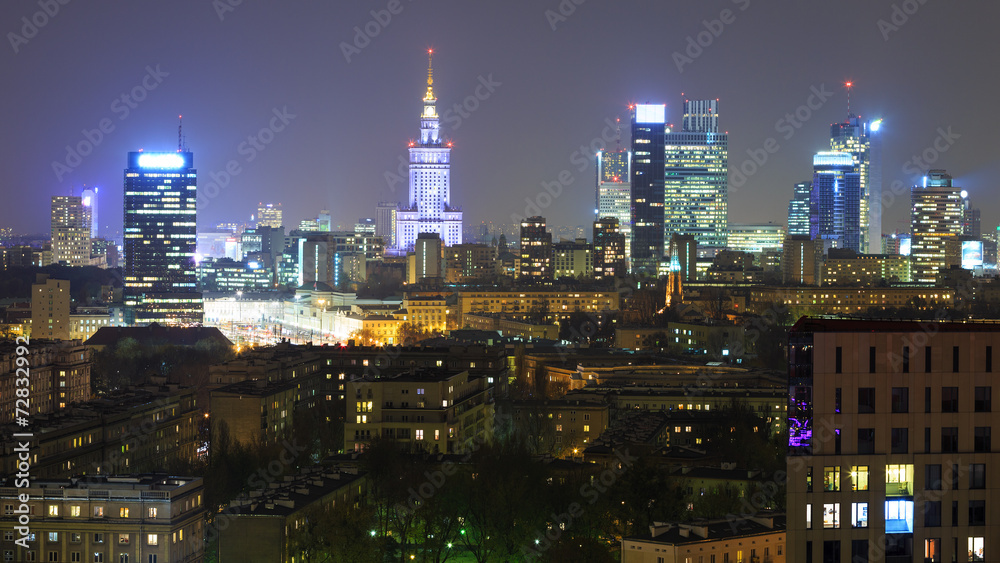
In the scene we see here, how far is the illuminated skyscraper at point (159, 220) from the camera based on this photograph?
92625mm

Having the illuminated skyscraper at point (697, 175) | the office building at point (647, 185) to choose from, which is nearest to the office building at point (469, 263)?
the office building at point (647, 185)

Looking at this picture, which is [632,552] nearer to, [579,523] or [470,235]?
[579,523]

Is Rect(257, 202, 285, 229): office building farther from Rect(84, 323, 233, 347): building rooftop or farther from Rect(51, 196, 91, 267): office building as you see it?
Rect(84, 323, 233, 347): building rooftop

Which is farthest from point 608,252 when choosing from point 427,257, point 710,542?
point 710,542

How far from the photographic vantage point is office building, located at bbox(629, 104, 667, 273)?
12694 cm

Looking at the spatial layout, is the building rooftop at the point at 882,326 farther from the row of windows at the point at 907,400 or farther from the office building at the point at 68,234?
the office building at the point at 68,234

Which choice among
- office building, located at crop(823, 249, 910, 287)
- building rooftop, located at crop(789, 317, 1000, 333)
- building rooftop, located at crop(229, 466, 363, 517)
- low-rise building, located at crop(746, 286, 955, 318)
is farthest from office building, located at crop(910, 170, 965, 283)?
building rooftop, located at crop(789, 317, 1000, 333)

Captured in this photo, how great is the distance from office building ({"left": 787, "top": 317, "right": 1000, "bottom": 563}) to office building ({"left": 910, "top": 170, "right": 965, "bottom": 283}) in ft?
358

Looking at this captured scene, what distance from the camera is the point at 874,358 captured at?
1642cm

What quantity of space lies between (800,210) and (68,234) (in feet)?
249

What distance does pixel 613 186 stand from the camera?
163750 mm

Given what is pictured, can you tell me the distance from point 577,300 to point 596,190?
71.0 meters

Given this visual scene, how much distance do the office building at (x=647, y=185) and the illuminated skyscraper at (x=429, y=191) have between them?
84.1 ft

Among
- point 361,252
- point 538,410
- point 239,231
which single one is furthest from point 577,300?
point 239,231
